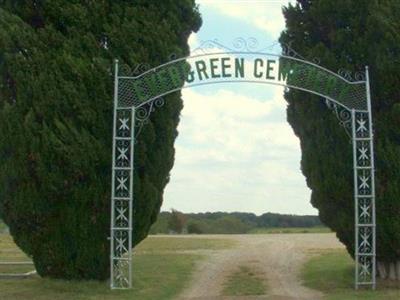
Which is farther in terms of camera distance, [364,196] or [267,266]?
[267,266]

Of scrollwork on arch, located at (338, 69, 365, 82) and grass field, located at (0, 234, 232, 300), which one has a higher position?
scrollwork on arch, located at (338, 69, 365, 82)

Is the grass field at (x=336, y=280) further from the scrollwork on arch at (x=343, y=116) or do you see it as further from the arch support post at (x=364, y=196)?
the scrollwork on arch at (x=343, y=116)

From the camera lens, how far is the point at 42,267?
1507 cm

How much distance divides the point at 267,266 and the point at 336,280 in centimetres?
371

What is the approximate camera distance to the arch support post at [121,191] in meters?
14.5

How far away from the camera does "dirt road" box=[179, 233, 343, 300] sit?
48.4 feet

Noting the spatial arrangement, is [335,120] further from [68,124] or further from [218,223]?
[218,223]

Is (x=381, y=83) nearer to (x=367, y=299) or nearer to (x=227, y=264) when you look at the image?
(x=367, y=299)

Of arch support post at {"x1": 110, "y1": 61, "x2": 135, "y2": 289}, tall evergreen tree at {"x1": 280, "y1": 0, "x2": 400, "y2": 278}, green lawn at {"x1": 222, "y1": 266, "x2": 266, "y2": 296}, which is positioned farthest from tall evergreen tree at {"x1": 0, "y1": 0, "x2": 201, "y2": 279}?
tall evergreen tree at {"x1": 280, "y1": 0, "x2": 400, "y2": 278}

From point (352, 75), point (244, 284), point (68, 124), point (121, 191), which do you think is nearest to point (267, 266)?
point (244, 284)

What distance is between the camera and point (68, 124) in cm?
1465

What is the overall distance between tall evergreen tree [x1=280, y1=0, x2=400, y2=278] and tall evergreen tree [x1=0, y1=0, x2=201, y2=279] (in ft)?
9.63

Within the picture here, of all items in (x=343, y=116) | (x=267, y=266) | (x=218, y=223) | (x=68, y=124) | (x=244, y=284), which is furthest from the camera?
(x=218, y=223)

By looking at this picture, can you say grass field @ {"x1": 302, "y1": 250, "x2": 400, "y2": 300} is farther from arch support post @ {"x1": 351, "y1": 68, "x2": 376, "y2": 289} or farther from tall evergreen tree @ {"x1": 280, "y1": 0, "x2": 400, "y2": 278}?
tall evergreen tree @ {"x1": 280, "y1": 0, "x2": 400, "y2": 278}
